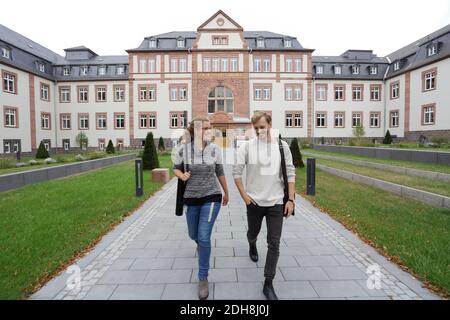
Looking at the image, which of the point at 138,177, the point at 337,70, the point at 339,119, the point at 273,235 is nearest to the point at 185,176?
the point at 273,235

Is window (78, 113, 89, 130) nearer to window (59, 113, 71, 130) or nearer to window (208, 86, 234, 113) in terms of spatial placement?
window (59, 113, 71, 130)

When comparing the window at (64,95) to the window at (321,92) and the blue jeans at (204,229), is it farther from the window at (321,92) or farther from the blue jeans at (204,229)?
the blue jeans at (204,229)

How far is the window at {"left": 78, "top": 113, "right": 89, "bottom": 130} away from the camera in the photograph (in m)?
41.9

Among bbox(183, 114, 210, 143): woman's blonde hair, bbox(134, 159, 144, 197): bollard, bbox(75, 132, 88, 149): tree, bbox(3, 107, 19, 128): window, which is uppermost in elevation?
bbox(3, 107, 19, 128): window

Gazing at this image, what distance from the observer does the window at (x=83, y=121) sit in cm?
4194

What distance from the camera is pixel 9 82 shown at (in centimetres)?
3097

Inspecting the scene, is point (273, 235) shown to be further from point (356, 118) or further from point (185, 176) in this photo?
point (356, 118)

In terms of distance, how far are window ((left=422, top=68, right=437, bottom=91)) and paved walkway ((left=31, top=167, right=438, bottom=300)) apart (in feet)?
108

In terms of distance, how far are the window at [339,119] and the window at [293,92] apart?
18.7ft

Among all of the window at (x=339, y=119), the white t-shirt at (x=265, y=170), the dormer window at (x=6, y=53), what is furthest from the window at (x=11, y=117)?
the window at (x=339, y=119)

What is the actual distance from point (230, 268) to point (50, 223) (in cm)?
436

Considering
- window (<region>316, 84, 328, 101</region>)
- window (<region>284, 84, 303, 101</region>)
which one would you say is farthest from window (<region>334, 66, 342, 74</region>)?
window (<region>284, 84, 303, 101</region>)

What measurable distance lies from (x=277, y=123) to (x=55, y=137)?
29901mm
